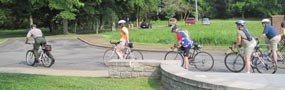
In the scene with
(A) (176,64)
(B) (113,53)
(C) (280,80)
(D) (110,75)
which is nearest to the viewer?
(C) (280,80)

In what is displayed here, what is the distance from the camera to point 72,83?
37.8ft

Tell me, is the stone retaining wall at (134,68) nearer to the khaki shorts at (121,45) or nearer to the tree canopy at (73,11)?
the khaki shorts at (121,45)

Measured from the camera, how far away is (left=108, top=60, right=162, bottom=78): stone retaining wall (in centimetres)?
1203

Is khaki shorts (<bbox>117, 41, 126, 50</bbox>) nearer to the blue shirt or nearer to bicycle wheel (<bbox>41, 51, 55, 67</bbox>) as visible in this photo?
bicycle wheel (<bbox>41, 51, 55, 67</bbox>)

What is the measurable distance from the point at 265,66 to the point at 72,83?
5.70m

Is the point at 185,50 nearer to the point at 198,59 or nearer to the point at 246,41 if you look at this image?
the point at 198,59

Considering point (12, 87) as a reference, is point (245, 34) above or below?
above

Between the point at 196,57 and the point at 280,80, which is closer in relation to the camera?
the point at 280,80

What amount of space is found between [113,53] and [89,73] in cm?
369

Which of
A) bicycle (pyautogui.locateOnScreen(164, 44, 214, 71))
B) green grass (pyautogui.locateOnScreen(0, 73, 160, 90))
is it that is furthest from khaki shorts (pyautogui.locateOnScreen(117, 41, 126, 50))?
green grass (pyautogui.locateOnScreen(0, 73, 160, 90))

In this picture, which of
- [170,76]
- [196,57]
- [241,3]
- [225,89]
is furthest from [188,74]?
[241,3]

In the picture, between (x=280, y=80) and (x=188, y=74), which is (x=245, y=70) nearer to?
(x=280, y=80)

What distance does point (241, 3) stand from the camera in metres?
112

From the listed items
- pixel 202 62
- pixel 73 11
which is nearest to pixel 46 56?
pixel 202 62
